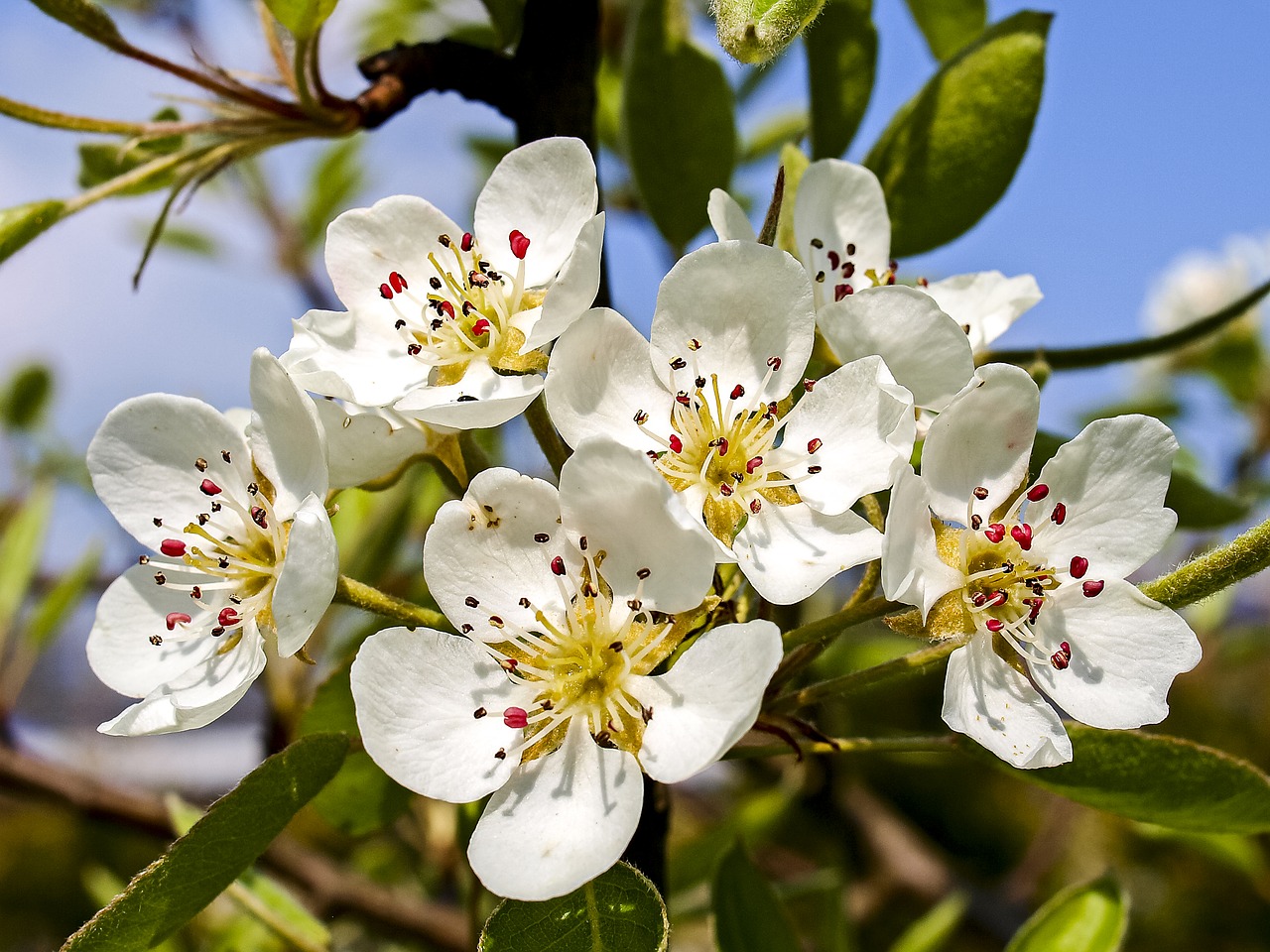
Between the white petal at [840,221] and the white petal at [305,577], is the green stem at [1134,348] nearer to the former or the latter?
the white petal at [840,221]

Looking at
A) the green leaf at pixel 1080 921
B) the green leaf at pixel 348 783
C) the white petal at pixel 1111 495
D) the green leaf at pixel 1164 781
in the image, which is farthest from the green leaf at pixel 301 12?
the green leaf at pixel 1080 921

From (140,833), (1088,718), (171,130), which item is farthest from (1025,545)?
(140,833)

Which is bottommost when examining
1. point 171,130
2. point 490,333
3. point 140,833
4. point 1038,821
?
point 1038,821

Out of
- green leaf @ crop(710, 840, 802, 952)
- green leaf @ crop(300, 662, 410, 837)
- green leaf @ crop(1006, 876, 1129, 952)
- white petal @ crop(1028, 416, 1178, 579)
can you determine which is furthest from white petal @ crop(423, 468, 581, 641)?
green leaf @ crop(1006, 876, 1129, 952)

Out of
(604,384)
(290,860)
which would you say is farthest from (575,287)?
(290,860)

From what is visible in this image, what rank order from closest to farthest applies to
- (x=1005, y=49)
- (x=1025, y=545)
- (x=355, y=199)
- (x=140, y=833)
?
(x=1025, y=545) → (x=1005, y=49) → (x=140, y=833) → (x=355, y=199)

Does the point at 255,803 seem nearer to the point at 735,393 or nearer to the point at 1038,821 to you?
the point at 735,393

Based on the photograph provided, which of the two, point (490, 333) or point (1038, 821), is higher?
point (490, 333)
